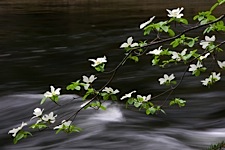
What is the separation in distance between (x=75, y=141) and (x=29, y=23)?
2295cm

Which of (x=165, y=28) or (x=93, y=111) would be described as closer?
(x=165, y=28)

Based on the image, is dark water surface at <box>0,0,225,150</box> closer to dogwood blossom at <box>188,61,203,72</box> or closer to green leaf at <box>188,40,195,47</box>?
dogwood blossom at <box>188,61,203,72</box>

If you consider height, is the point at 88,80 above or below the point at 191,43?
below

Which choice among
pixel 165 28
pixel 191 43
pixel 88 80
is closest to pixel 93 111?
pixel 88 80

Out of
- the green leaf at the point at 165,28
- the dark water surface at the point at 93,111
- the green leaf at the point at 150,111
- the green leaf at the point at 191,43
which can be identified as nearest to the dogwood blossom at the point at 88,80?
the green leaf at the point at 150,111

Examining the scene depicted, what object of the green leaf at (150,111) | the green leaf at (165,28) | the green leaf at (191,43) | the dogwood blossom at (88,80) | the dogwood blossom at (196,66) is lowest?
the green leaf at (150,111)

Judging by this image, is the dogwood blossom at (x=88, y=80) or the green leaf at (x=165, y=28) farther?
the dogwood blossom at (x=88, y=80)

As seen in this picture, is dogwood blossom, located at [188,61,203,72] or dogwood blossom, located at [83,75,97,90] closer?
dogwood blossom, located at [83,75,97,90]

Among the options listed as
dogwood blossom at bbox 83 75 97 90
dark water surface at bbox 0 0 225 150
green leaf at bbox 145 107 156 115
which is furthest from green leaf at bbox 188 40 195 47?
dark water surface at bbox 0 0 225 150

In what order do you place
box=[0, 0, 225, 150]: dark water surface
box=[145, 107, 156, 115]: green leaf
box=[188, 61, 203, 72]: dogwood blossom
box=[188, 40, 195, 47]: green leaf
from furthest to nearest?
box=[0, 0, 225, 150]: dark water surface → box=[145, 107, 156, 115]: green leaf → box=[188, 61, 203, 72]: dogwood blossom → box=[188, 40, 195, 47]: green leaf

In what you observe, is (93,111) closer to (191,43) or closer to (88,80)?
(88,80)

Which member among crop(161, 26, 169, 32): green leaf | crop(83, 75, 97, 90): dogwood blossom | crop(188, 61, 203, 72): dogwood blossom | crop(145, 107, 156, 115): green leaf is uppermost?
crop(161, 26, 169, 32): green leaf

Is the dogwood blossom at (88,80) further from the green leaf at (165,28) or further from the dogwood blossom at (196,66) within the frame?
the dogwood blossom at (196,66)

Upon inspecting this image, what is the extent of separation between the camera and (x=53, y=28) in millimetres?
27031
